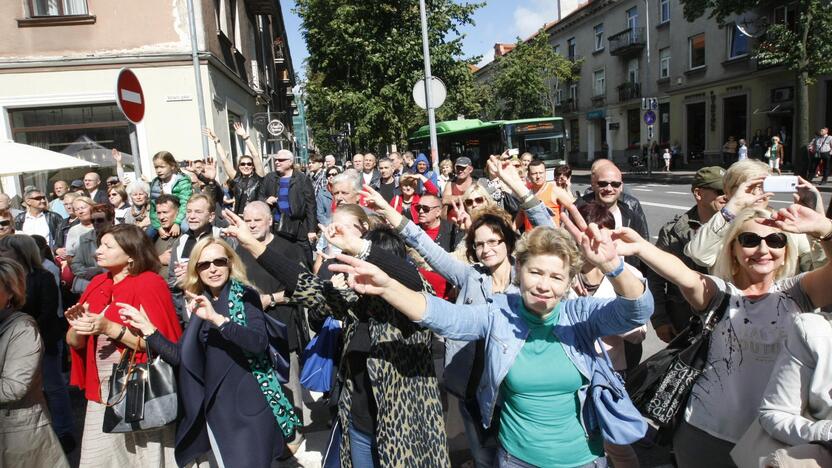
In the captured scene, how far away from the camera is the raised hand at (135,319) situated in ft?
9.02

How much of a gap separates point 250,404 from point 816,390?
2521 mm

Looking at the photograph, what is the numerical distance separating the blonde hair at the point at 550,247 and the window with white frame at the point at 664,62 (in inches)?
1370

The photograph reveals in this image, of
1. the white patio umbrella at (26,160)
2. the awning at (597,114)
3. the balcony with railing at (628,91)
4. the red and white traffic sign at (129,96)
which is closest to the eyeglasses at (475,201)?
the red and white traffic sign at (129,96)

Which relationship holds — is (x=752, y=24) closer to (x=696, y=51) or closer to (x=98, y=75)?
(x=696, y=51)

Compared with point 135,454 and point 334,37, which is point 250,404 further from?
point 334,37

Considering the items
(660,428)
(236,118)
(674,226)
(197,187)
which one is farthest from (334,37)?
(660,428)

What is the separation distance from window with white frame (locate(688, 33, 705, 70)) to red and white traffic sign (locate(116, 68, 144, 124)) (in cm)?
3088

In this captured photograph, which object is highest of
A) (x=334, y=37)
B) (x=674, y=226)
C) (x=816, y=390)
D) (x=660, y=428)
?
(x=334, y=37)

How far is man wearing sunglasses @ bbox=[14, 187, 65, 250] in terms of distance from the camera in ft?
22.0

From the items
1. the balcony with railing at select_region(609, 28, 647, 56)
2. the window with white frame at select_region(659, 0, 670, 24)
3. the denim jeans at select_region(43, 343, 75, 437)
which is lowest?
the denim jeans at select_region(43, 343, 75, 437)

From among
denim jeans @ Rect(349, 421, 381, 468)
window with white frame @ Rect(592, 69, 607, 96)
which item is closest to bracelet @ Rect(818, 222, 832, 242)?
denim jeans @ Rect(349, 421, 381, 468)

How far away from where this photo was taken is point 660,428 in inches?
95.7

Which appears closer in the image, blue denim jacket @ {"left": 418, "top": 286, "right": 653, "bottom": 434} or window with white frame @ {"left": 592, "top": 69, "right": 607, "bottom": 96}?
blue denim jacket @ {"left": 418, "top": 286, "right": 653, "bottom": 434}

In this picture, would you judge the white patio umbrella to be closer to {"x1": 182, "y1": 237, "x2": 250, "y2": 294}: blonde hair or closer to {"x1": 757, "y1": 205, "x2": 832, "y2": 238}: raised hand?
{"x1": 182, "y1": 237, "x2": 250, "y2": 294}: blonde hair
